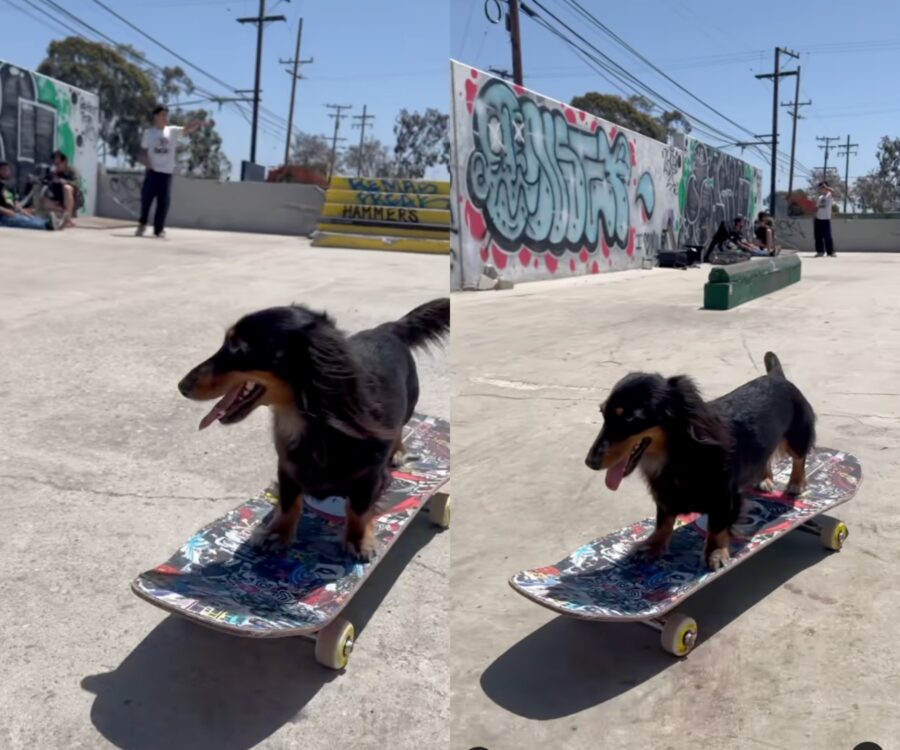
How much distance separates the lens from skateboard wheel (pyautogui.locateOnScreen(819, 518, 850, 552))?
108 inches

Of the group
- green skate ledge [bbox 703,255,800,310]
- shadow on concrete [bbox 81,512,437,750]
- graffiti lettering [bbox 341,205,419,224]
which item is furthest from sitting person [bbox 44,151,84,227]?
shadow on concrete [bbox 81,512,437,750]

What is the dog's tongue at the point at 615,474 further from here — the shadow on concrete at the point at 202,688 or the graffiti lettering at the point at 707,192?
the graffiti lettering at the point at 707,192

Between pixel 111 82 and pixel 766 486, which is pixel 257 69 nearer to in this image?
pixel 111 82

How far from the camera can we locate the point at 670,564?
95.9 inches

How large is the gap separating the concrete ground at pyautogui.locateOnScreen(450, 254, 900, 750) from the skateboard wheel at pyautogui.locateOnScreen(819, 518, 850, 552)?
40 millimetres

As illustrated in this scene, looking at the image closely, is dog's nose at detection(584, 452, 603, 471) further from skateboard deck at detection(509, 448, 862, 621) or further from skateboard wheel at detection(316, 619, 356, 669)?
skateboard wheel at detection(316, 619, 356, 669)

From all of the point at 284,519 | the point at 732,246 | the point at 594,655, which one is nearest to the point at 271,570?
the point at 284,519

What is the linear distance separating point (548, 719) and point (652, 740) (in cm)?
22

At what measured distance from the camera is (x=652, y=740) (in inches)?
68.5

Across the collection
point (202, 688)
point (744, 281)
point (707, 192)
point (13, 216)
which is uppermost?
point (707, 192)

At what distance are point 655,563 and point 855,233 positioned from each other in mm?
22159

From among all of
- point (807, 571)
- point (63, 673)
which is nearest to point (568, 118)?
point (807, 571)

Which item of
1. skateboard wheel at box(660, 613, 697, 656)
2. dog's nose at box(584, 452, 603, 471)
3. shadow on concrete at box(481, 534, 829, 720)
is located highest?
dog's nose at box(584, 452, 603, 471)

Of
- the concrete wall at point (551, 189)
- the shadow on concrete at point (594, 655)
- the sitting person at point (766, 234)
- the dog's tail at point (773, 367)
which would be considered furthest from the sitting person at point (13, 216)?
the sitting person at point (766, 234)
